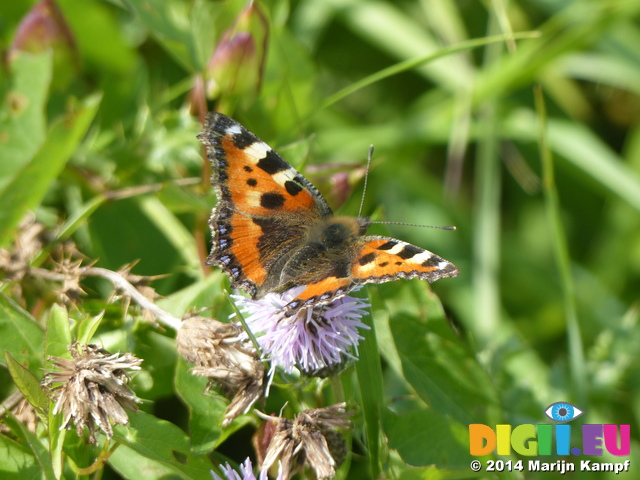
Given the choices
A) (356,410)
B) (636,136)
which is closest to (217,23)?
(356,410)

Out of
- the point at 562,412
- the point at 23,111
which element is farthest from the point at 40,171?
the point at 562,412

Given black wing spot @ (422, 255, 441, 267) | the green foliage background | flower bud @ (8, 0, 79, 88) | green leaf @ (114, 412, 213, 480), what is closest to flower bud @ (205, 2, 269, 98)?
the green foliage background

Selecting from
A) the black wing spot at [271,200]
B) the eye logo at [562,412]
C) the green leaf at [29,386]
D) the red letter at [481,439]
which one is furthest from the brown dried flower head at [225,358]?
the eye logo at [562,412]

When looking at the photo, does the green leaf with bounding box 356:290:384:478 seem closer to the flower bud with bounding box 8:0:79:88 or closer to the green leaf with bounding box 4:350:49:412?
the green leaf with bounding box 4:350:49:412

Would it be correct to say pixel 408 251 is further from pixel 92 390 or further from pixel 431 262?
pixel 92 390

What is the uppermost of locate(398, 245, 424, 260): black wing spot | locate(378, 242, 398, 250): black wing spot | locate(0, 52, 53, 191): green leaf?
locate(0, 52, 53, 191): green leaf

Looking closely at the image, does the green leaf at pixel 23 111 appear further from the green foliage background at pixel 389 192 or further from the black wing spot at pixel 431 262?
the black wing spot at pixel 431 262
